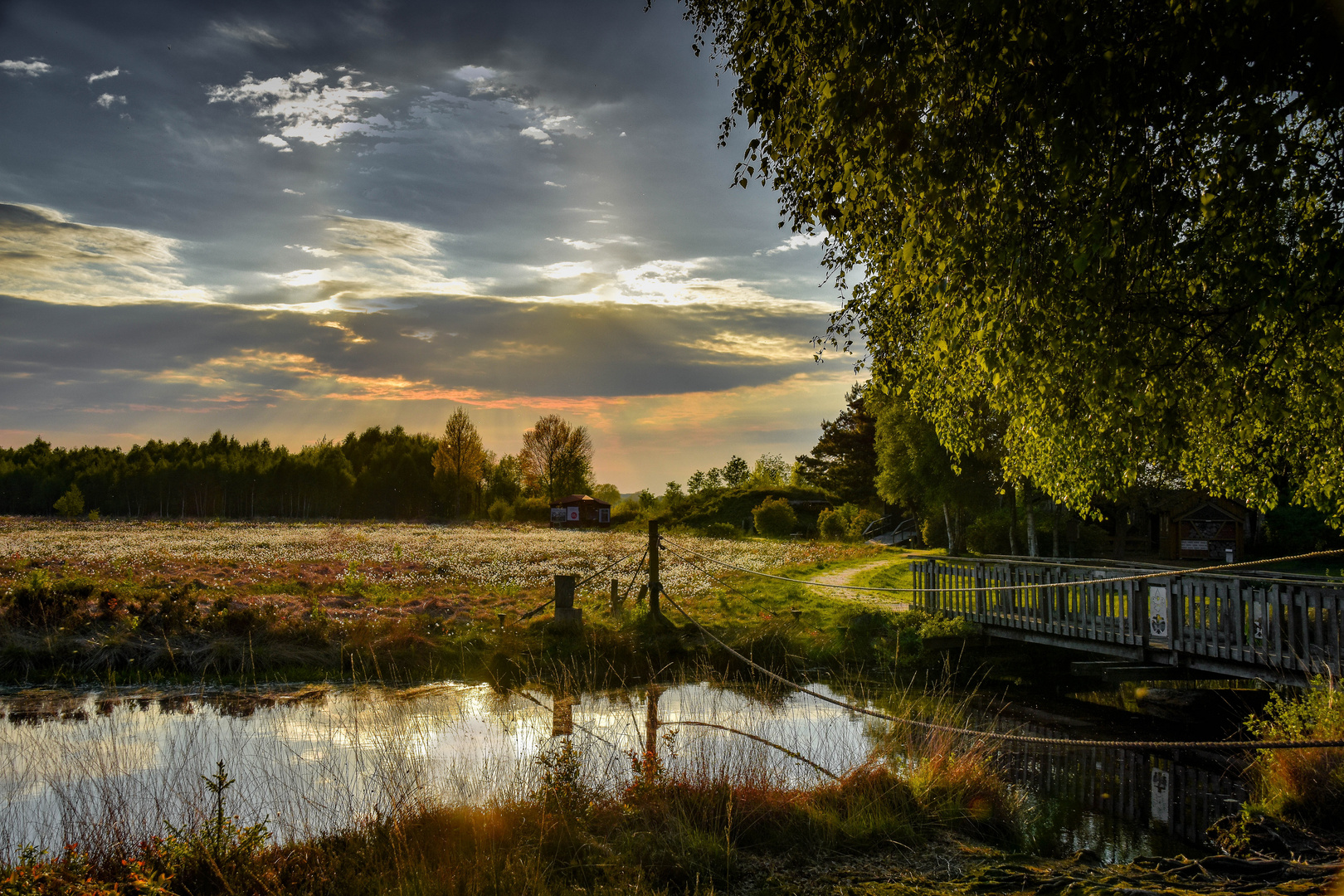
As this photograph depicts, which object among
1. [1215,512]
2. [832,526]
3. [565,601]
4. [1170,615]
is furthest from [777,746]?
[1215,512]

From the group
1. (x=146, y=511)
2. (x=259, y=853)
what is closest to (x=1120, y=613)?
(x=259, y=853)

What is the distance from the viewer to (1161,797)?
30.8 ft

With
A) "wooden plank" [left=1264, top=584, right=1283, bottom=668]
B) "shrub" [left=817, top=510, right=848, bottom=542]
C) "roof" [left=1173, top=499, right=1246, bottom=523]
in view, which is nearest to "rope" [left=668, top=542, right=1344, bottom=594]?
"wooden plank" [left=1264, top=584, right=1283, bottom=668]

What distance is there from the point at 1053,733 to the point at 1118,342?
647 centimetres

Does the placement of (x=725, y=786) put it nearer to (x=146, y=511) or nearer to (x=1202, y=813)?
(x=1202, y=813)

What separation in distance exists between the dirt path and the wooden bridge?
71.8 inches

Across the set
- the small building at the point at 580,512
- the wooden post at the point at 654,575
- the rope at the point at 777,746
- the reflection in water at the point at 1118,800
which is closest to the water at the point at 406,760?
the reflection in water at the point at 1118,800

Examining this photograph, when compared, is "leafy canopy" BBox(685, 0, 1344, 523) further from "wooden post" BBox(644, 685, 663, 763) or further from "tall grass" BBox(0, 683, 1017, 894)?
"wooden post" BBox(644, 685, 663, 763)

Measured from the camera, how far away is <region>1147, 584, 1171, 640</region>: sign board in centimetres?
1284

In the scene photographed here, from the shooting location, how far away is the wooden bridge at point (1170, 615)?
10.6m

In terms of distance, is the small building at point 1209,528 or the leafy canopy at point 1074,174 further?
the small building at point 1209,528

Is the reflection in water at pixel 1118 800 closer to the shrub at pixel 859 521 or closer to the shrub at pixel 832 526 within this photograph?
the shrub at pixel 859 521

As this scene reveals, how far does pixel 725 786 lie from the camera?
743 centimetres

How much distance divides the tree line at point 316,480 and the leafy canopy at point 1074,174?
239 feet
